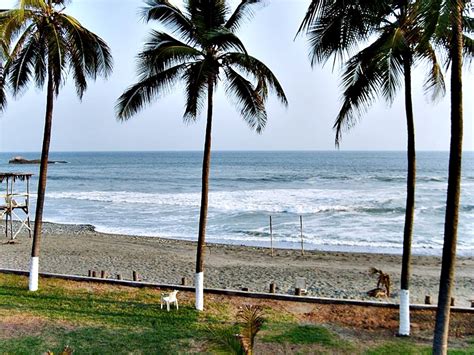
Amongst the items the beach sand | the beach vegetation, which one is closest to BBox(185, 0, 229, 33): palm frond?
the beach vegetation

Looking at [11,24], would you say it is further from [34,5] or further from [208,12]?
[208,12]

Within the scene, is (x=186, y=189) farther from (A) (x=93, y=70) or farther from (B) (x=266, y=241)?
(A) (x=93, y=70)

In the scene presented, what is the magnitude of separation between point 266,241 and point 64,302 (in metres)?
14.2

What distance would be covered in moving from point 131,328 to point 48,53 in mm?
6040

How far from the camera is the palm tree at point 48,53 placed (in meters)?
9.40

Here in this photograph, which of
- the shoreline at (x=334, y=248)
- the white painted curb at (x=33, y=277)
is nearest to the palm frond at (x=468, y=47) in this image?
the white painted curb at (x=33, y=277)

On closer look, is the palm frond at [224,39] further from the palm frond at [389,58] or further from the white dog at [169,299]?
the white dog at [169,299]

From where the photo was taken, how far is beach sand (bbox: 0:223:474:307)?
44.8 ft

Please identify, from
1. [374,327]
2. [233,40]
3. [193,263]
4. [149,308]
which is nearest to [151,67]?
[233,40]

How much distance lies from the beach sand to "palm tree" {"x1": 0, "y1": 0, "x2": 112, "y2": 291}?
5.72 meters

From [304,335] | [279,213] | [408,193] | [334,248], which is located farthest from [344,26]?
[279,213]

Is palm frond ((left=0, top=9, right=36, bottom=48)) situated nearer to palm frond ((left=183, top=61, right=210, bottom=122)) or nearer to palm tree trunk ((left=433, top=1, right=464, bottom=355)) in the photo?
palm frond ((left=183, top=61, right=210, bottom=122))

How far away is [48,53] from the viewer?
9633mm

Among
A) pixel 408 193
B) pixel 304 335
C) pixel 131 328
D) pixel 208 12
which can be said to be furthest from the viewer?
pixel 208 12
